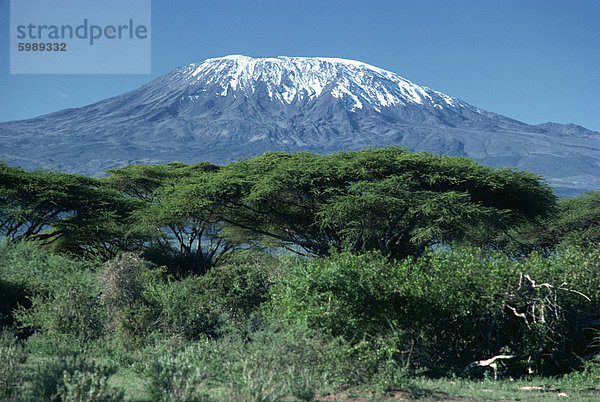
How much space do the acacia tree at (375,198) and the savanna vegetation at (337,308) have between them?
9 cm

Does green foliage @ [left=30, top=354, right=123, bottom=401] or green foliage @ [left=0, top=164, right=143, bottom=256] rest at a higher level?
green foliage @ [left=0, top=164, right=143, bottom=256]

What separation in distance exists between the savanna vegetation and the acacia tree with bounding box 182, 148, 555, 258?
90mm

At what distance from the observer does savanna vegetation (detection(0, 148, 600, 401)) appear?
27.8 feet

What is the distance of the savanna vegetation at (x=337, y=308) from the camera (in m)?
8.47

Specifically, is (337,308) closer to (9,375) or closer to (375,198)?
(9,375)

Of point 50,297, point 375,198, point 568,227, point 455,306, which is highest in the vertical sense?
point 375,198

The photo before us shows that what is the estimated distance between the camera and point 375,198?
1973 cm

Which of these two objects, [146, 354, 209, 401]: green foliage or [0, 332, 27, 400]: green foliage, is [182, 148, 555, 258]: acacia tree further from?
[146, 354, 209, 401]: green foliage

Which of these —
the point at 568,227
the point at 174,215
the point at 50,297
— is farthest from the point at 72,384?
the point at 568,227

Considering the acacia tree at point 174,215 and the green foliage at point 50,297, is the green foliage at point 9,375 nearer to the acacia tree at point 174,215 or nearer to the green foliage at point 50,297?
the green foliage at point 50,297

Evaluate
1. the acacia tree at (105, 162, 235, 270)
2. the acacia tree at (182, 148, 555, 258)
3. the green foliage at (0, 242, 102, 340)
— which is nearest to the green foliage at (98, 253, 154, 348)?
the green foliage at (0, 242, 102, 340)

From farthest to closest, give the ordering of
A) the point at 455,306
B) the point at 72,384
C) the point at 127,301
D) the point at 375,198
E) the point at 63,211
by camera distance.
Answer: the point at 63,211 < the point at 375,198 < the point at 127,301 < the point at 455,306 < the point at 72,384

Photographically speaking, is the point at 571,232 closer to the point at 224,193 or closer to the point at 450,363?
the point at 224,193

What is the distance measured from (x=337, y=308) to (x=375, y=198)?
9.92m
